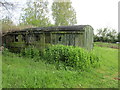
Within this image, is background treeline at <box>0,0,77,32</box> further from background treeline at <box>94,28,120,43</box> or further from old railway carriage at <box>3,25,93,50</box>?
background treeline at <box>94,28,120,43</box>

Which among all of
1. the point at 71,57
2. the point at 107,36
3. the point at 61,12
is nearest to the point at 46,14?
the point at 61,12

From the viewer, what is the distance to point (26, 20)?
67.1 feet

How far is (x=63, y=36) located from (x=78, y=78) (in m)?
4.82

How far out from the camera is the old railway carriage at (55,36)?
9.59 metres

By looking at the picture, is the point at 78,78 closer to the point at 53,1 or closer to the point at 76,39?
the point at 76,39

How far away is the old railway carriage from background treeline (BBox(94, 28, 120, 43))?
2543 centimetres

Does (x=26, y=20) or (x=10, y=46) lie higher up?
(x=26, y=20)

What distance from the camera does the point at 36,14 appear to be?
67.8 ft

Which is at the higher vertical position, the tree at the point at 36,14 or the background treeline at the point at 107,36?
the tree at the point at 36,14

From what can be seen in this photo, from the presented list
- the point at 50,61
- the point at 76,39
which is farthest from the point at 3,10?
the point at 76,39

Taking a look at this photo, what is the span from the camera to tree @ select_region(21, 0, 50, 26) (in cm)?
2019

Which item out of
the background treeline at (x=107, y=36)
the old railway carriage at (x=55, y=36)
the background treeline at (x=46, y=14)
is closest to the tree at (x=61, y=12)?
the background treeline at (x=46, y=14)

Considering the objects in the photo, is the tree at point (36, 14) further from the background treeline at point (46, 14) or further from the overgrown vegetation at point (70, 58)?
the overgrown vegetation at point (70, 58)

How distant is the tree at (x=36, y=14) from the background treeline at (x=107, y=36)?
18945 millimetres
